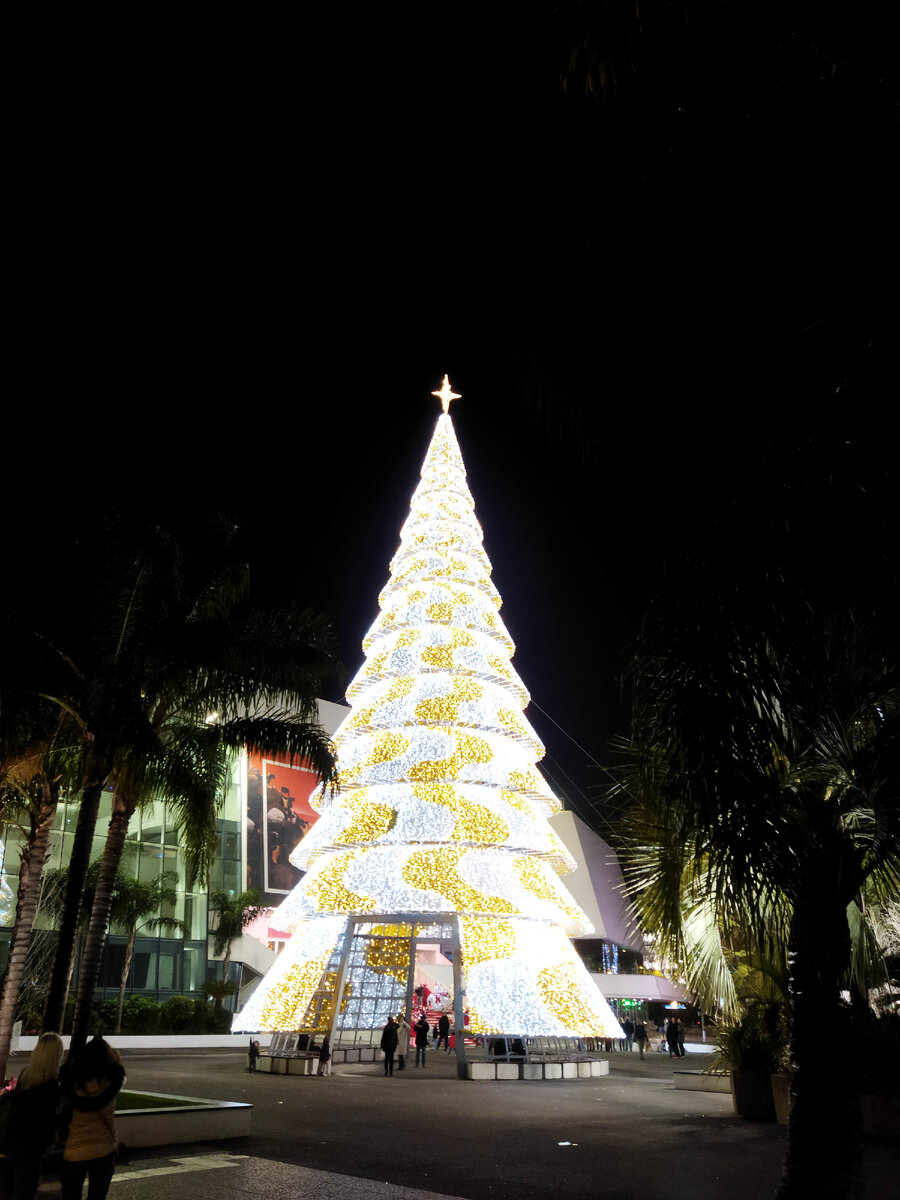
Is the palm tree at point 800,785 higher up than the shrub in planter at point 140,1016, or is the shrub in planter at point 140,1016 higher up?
the palm tree at point 800,785

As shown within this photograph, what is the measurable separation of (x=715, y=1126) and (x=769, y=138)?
1133 cm

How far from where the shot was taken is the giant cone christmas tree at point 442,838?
17188mm

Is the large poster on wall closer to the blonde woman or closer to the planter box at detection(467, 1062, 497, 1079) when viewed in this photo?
the planter box at detection(467, 1062, 497, 1079)

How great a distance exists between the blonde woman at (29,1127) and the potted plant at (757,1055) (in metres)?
9.54

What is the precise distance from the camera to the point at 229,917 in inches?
1480

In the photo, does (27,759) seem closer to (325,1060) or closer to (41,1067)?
(325,1060)

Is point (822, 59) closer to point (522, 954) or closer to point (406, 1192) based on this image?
point (406, 1192)

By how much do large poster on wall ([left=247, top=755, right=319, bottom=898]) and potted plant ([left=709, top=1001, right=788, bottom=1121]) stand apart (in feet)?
103

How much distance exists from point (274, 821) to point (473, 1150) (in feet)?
117

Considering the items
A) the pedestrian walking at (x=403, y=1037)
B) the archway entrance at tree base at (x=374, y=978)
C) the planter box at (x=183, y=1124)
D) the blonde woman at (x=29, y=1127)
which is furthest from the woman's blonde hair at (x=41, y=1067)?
the pedestrian walking at (x=403, y=1037)

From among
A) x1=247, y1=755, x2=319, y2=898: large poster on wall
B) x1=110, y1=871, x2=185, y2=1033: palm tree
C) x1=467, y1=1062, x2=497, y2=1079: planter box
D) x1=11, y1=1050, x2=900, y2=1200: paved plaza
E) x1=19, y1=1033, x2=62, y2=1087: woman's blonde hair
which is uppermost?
x1=247, y1=755, x2=319, y2=898: large poster on wall

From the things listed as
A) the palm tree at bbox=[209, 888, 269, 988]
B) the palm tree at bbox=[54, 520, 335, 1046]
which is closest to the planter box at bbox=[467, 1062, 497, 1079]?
the palm tree at bbox=[54, 520, 335, 1046]

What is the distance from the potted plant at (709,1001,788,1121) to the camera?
470 inches

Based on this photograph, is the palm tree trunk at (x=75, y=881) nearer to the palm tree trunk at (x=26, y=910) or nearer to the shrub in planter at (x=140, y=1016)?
the palm tree trunk at (x=26, y=910)
